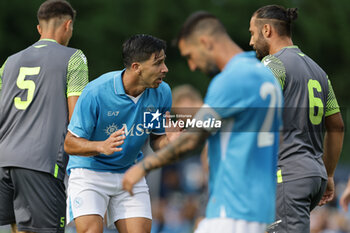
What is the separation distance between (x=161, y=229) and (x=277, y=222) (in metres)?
10.2

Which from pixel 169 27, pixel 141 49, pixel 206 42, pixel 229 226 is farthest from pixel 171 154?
pixel 169 27

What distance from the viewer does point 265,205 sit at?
4.85 metres

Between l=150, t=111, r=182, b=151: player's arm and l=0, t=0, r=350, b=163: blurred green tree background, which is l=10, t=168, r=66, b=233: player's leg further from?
l=0, t=0, r=350, b=163: blurred green tree background

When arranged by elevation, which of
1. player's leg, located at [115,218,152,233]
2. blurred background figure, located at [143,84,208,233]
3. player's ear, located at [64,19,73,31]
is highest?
player's ear, located at [64,19,73,31]

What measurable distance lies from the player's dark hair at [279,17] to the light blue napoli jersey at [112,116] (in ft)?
4.48

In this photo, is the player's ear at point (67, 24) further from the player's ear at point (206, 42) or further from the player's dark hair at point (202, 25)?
the player's ear at point (206, 42)

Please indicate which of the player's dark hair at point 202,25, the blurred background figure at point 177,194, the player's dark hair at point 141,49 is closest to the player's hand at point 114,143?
the player's dark hair at point 141,49

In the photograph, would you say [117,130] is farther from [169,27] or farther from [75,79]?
[169,27]

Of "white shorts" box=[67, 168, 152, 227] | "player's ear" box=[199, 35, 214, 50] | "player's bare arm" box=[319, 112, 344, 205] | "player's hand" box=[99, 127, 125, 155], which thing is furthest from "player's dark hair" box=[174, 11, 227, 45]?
"player's bare arm" box=[319, 112, 344, 205]

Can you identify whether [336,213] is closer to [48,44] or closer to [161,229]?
[161,229]

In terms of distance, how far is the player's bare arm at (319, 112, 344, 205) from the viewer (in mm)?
7121

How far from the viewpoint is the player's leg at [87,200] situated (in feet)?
21.6

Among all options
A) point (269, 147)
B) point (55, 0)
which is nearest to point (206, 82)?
point (55, 0)

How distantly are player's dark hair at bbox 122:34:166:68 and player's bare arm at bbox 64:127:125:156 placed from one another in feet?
3.00
